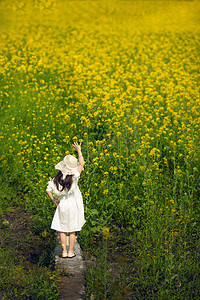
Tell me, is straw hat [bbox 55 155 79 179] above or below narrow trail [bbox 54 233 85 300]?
above

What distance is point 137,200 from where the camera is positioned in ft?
18.6

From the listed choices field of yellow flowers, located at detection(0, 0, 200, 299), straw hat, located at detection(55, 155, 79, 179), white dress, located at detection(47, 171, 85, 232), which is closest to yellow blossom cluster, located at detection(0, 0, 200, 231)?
field of yellow flowers, located at detection(0, 0, 200, 299)

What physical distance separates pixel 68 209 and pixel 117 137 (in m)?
2.15

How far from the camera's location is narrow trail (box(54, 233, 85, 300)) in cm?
410

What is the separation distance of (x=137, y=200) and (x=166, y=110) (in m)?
2.87

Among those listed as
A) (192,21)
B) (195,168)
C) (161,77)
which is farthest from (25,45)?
(195,168)

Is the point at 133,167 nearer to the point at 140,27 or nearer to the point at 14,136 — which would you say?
the point at 14,136

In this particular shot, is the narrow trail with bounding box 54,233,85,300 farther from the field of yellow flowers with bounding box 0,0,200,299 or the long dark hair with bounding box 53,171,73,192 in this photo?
the long dark hair with bounding box 53,171,73,192

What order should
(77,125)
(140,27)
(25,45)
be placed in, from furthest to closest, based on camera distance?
(140,27) → (25,45) → (77,125)

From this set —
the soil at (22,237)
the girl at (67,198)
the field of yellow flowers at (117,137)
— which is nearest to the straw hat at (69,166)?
the girl at (67,198)

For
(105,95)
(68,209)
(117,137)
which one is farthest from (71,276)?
(105,95)

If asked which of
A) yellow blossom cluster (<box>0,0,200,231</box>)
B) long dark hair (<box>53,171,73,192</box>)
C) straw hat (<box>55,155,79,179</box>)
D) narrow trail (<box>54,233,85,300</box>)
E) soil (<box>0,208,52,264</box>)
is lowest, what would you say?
narrow trail (<box>54,233,85,300</box>)

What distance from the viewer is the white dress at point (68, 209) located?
470cm

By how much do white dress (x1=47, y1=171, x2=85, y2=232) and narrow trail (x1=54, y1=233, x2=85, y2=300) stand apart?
A: 30 centimetres
